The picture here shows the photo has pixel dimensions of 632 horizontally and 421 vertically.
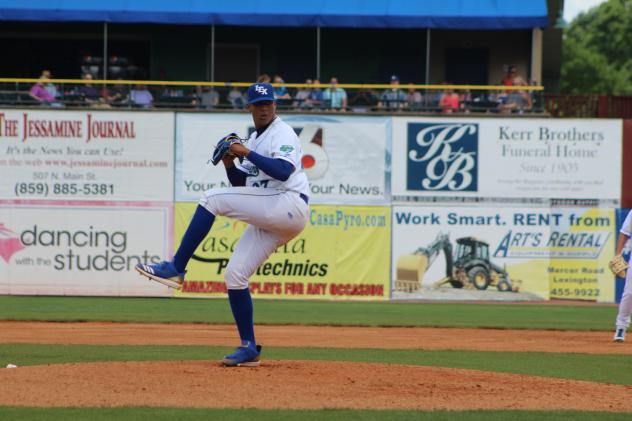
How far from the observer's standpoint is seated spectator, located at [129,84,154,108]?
23828mm

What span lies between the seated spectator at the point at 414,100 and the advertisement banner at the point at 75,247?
5.97m

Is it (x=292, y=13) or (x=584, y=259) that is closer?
(x=584, y=259)

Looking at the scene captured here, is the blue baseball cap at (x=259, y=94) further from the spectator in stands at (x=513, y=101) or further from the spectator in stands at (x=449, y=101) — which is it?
the spectator in stands at (x=513, y=101)

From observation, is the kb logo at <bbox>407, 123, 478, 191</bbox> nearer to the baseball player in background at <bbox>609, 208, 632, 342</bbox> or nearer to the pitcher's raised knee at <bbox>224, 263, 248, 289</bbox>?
the baseball player in background at <bbox>609, 208, 632, 342</bbox>

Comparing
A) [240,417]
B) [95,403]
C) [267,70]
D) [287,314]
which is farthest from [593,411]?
[267,70]

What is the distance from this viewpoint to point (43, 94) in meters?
23.6

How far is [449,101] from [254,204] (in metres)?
16.2

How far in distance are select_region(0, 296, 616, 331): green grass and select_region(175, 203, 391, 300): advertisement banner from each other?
607mm

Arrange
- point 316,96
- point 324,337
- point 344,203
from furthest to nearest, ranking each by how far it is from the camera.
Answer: point 316,96, point 344,203, point 324,337

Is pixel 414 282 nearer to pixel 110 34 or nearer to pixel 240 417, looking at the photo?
pixel 110 34

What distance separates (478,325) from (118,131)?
32.1 feet

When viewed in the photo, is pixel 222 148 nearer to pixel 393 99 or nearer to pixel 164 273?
pixel 164 273

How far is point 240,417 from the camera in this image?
22.3 feet

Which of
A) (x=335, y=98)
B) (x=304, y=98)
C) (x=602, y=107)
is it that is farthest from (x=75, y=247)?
(x=602, y=107)
